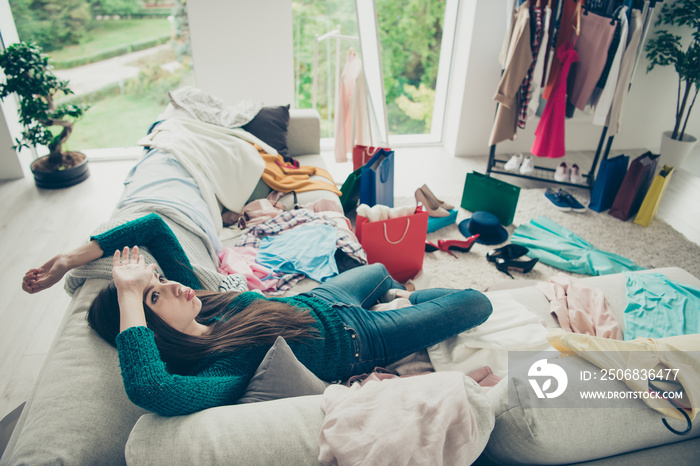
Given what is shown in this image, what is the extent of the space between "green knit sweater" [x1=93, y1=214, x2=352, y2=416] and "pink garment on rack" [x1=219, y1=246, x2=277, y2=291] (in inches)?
12.7

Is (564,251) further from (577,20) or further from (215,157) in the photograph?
(215,157)

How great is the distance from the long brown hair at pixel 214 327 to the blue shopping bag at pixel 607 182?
254cm

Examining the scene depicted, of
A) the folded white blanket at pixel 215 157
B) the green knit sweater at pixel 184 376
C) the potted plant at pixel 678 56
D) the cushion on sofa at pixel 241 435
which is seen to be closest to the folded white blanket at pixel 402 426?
the cushion on sofa at pixel 241 435

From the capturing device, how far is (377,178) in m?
2.61

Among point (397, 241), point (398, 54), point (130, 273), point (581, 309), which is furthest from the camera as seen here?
point (398, 54)

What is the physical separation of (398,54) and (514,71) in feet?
8.03

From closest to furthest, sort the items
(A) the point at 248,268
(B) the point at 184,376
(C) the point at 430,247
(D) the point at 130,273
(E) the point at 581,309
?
1. (B) the point at 184,376
2. (D) the point at 130,273
3. (E) the point at 581,309
4. (A) the point at 248,268
5. (C) the point at 430,247

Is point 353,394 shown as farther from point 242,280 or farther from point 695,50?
point 695,50

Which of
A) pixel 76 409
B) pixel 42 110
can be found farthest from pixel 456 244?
pixel 42 110

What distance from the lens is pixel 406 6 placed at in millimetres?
4742

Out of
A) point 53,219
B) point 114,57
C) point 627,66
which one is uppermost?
point 627,66

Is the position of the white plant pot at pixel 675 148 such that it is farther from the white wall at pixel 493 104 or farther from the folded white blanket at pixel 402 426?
the folded white blanket at pixel 402 426

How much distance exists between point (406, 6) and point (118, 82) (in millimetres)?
3125

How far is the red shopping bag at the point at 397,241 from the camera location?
218 centimetres
